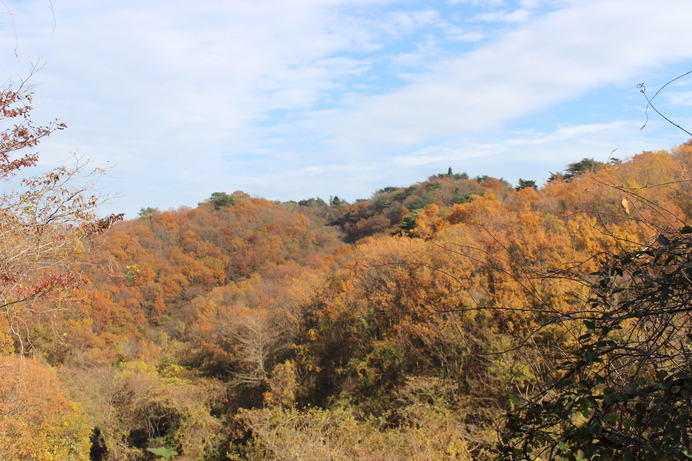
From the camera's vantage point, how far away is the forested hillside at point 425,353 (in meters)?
1.64

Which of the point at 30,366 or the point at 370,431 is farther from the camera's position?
the point at 30,366

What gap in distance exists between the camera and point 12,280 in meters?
6.00

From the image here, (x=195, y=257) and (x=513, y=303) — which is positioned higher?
(x=195, y=257)

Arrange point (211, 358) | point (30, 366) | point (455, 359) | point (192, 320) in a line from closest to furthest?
point (455, 359) < point (30, 366) < point (211, 358) < point (192, 320)

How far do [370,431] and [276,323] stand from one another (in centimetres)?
1213

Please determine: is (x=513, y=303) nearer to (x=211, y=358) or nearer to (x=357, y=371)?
(x=357, y=371)

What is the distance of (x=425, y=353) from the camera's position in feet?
46.5

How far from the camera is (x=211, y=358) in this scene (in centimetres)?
2433

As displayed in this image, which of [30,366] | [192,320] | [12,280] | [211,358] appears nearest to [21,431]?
[30,366]

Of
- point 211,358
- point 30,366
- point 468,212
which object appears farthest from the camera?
point 468,212

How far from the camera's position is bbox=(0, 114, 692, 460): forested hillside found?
1639mm

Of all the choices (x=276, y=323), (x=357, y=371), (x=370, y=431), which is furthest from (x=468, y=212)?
(x=370, y=431)

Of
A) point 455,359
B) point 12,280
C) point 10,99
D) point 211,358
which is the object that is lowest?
point 211,358

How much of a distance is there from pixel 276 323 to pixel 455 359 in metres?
11.7
